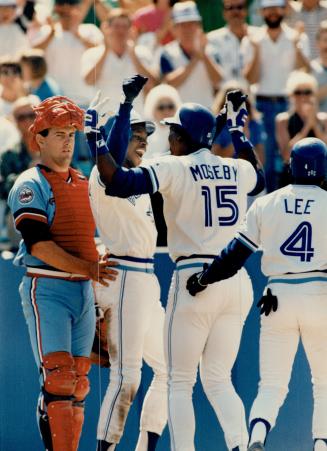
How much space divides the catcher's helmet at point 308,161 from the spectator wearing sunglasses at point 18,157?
6.05 ft

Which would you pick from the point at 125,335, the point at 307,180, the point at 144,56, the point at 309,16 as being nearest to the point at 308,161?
the point at 307,180

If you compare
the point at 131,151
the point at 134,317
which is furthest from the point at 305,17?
the point at 134,317

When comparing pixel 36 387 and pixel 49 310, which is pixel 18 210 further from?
pixel 36 387

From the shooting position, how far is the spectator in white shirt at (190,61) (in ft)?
27.0

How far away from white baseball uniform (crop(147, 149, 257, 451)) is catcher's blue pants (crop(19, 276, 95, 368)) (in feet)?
1.54

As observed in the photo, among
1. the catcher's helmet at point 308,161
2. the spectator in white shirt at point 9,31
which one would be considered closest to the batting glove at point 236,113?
the catcher's helmet at point 308,161

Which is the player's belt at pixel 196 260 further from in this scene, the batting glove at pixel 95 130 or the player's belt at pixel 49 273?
the batting glove at pixel 95 130

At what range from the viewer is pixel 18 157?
310 inches

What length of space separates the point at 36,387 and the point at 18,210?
133 centimetres

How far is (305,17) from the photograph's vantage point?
28.5 feet

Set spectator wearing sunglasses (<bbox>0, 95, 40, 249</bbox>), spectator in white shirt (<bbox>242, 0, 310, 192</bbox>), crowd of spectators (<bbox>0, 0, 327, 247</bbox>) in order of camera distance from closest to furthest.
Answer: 1. spectator wearing sunglasses (<bbox>0, 95, 40, 249</bbox>)
2. crowd of spectators (<bbox>0, 0, 327, 247</bbox>)
3. spectator in white shirt (<bbox>242, 0, 310, 192</bbox>)

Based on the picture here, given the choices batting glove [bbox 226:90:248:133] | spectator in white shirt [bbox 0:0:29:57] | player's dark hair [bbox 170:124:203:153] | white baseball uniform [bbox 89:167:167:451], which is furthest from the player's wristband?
spectator in white shirt [bbox 0:0:29:57]

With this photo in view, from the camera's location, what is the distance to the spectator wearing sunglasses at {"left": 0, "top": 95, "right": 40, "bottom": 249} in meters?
7.71

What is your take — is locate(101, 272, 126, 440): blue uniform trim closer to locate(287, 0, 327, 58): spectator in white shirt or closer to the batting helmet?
the batting helmet
